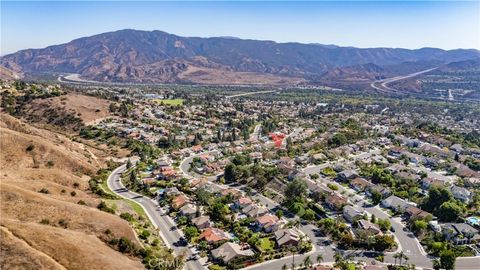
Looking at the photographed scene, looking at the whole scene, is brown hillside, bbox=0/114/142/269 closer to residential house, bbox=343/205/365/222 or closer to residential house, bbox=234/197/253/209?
residential house, bbox=234/197/253/209

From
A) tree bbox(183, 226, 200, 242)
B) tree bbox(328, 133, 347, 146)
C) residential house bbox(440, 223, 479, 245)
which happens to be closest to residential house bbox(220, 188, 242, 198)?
tree bbox(183, 226, 200, 242)

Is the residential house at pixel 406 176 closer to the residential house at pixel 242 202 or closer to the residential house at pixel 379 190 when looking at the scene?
the residential house at pixel 379 190

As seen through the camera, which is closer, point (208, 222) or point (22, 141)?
point (208, 222)

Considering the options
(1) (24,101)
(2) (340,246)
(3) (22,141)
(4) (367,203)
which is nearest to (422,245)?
(2) (340,246)

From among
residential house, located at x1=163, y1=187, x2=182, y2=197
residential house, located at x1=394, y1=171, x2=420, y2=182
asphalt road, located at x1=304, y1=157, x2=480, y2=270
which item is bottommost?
asphalt road, located at x1=304, y1=157, x2=480, y2=270

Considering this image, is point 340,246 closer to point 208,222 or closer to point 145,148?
point 208,222

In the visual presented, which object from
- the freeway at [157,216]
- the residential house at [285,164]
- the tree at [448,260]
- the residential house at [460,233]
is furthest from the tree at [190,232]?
the residential house at [460,233]
